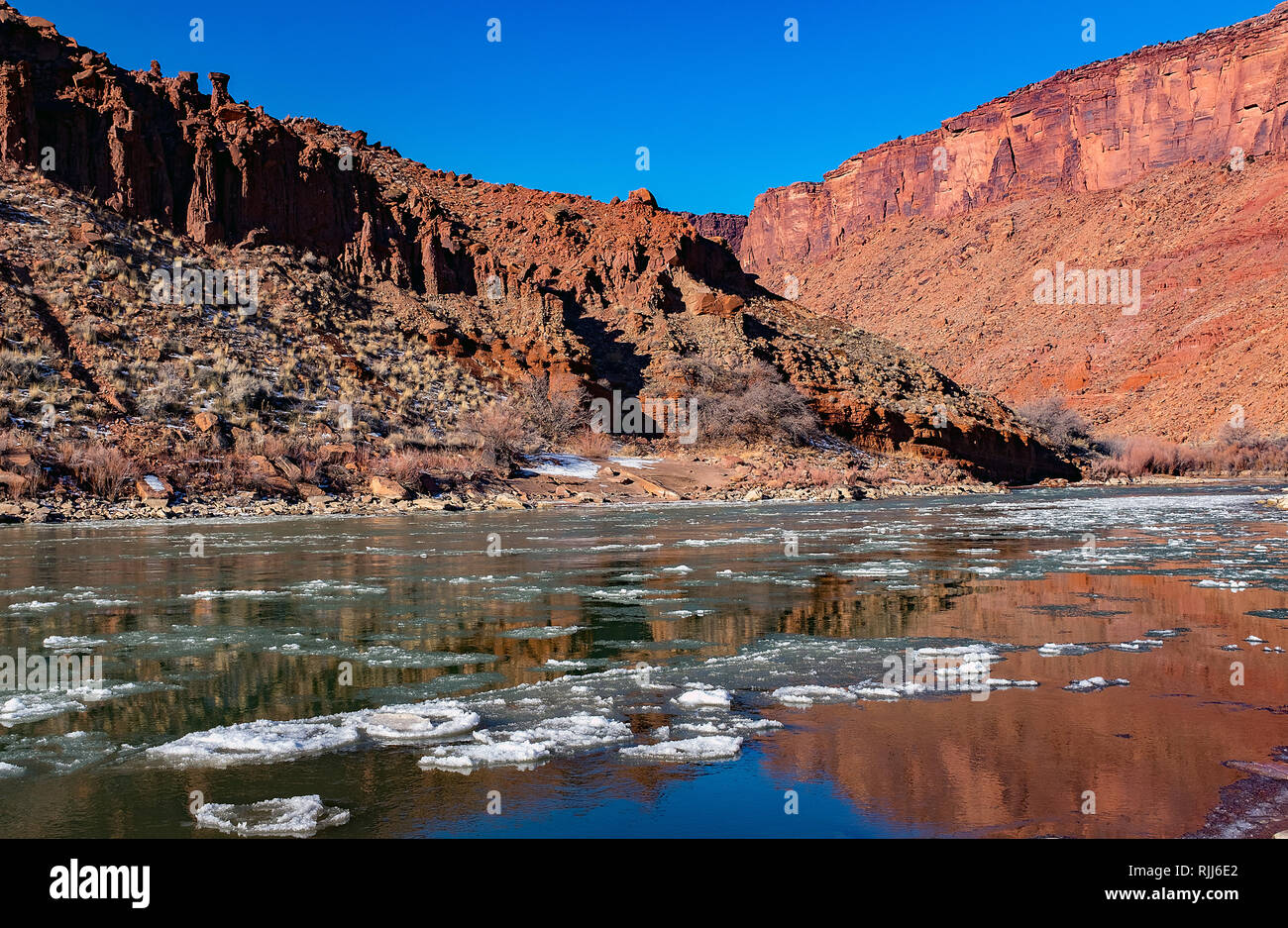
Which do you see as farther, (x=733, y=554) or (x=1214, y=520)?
(x=1214, y=520)

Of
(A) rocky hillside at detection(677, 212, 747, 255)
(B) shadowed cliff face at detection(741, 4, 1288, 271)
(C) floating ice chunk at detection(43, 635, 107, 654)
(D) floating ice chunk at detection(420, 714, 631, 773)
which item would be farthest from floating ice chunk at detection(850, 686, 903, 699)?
(A) rocky hillside at detection(677, 212, 747, 255)

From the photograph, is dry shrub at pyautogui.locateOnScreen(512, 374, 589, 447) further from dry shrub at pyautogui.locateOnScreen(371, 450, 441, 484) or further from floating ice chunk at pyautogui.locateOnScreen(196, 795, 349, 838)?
floating ice chunk at pyautogui.locateOnScreen(196, 795, 349, 838)

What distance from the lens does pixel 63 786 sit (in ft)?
14.3

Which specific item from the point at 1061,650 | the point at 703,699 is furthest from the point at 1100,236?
the point at 703,699

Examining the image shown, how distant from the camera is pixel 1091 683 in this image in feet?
20.2

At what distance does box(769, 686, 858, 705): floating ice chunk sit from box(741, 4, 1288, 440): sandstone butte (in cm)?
6437

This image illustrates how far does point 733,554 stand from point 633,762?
1112 centimetres

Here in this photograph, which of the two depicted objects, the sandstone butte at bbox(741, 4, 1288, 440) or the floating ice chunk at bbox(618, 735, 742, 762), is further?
the sandstone butte at bbox(741, 4, 1288, 440)

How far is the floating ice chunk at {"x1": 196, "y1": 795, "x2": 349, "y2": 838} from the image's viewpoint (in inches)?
148

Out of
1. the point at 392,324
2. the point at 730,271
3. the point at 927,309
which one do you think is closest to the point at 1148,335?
the point at 927,309

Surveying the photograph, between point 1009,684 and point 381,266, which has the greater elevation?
point 381,266

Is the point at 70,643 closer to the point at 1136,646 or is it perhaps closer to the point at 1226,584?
the point at 1136,646

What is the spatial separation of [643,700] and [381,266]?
4418cm
